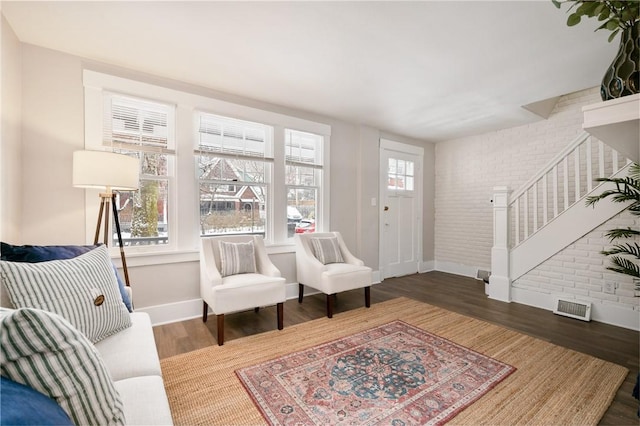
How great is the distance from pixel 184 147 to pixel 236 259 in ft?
4.23

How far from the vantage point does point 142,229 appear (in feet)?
9.46

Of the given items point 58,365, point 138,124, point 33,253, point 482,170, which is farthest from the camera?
point 482,170

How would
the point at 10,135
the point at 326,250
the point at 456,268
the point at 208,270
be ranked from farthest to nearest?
the point at 456,268
the point at 326,250
the point at 208,270
the point at 10,135

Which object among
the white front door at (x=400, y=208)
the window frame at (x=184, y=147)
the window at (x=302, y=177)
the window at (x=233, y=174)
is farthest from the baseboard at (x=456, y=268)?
the window at (x=233, y=174)

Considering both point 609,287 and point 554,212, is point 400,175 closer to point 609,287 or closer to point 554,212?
point 554,212

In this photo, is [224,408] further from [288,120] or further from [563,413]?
[288,120]

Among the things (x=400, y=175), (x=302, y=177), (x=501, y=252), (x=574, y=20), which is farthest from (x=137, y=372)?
(x=400, y=175)

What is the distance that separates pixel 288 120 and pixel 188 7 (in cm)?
185

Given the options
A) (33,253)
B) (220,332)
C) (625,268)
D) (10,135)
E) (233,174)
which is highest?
(10,135)

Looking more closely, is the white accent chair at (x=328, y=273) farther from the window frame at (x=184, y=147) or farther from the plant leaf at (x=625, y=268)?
the plant leaf at (x=625, y=268)

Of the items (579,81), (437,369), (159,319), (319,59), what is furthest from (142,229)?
(579,81)

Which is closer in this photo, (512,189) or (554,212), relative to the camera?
(554,212)

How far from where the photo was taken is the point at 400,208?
5.00 metres

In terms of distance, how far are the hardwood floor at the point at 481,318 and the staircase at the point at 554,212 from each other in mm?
512
